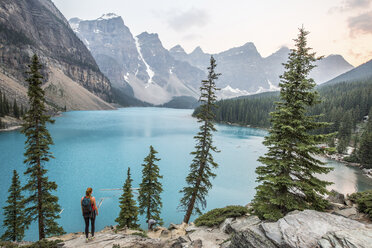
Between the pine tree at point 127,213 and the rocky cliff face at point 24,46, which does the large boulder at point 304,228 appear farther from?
the rocky cliff face at point 24,46

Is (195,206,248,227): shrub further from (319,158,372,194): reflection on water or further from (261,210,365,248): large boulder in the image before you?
(319,158,372,194): reflection on water

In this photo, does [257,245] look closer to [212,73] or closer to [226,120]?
[212,73]

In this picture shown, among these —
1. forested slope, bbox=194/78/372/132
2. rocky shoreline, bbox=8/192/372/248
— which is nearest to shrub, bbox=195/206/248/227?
rocky shoreline, bbox=8/192/372/248

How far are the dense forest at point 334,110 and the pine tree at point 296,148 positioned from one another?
61388 mm

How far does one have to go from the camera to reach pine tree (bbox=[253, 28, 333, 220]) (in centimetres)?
923

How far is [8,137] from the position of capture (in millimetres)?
54531

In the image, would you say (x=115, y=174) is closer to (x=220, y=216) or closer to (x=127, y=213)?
(x=127, y=213)

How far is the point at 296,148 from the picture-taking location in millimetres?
9914

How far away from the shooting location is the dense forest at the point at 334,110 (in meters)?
73.3

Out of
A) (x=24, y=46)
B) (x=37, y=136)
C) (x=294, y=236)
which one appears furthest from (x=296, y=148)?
(x=24, y=46)

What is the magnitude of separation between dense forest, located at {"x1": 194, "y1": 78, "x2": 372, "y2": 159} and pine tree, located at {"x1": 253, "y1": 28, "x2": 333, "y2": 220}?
61388 mm

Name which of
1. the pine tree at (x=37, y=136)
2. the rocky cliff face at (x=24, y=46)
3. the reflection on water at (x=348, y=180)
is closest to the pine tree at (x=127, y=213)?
the pine tree at (x=37, y=136)

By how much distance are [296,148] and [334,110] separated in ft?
333

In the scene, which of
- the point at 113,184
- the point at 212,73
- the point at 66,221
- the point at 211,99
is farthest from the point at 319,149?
the point at 113,184
